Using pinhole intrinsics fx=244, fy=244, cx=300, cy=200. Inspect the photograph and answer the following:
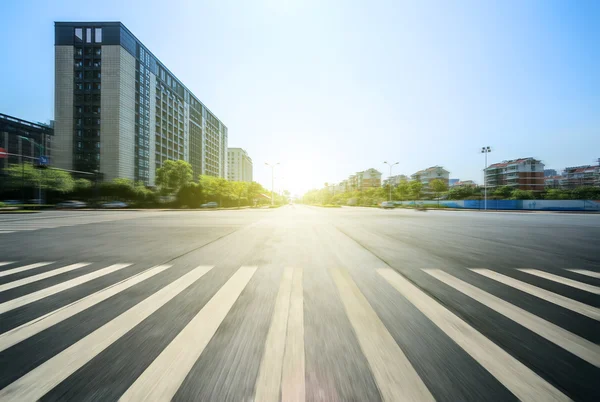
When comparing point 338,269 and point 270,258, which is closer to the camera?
point 338,269

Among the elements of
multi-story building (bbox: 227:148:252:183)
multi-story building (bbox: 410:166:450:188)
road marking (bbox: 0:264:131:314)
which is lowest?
road marking (bbox: 0:264:131:314)

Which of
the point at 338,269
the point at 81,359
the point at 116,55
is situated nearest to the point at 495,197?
the point at 338,269

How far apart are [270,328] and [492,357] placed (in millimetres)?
1990

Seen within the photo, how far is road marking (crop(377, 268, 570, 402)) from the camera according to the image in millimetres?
1653

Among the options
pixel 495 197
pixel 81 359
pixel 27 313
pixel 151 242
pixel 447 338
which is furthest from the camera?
pixel 495 197

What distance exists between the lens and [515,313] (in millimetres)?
2914

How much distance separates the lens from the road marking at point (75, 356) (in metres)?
1.65

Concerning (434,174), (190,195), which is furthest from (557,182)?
(190,195)

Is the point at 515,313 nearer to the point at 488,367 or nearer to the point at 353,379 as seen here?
the point at 488,367

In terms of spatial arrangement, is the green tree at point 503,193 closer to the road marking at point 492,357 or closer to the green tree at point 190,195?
the green tree at point 190,195

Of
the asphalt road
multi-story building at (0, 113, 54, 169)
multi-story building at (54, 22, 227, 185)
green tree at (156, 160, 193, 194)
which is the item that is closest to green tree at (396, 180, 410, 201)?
green tree at (156, 160, 193, 194)

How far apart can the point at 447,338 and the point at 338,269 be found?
2.64 m

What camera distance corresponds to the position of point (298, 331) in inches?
97.7

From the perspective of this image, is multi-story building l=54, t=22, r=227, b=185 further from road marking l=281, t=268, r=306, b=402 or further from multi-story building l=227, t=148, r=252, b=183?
multi-story building l=227, t=148, r=252, b=183
